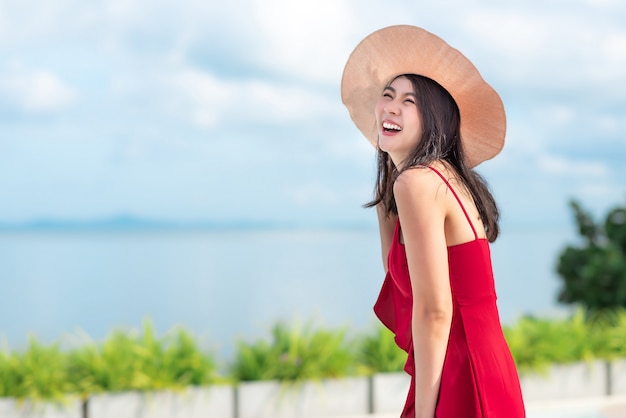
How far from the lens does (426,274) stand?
166cm

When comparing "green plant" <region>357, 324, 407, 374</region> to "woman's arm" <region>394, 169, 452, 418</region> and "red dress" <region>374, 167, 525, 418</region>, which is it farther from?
"woman's arm" <region>394, 169, 452, 418</region>

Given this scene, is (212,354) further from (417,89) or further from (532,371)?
(417,89)

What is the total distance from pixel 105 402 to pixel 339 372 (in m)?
1.24

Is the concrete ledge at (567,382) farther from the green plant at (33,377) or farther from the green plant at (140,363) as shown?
the green plant at (33,377)

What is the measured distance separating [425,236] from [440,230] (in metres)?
0.04

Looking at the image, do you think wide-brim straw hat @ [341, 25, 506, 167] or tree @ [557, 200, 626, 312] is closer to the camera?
wide-brim straw hat @ [341, 25, 506, 167]

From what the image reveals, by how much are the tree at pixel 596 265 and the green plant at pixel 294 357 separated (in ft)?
12.5

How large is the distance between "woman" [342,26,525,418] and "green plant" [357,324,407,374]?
2.33 m

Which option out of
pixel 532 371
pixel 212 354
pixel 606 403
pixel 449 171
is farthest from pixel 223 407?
pixel 449 171

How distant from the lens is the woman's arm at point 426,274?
65.6 inches

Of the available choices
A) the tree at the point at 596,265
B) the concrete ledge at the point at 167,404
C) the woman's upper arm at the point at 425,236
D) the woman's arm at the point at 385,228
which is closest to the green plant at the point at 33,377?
the concrete ledge at the point at 167,404

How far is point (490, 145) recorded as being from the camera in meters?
2.08

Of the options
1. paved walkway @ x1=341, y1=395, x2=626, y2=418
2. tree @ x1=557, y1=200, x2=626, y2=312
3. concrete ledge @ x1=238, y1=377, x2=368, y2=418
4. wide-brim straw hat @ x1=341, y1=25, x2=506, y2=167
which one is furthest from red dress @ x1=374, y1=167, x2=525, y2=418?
tree @ x1=557, y1=200, x2=626, y2=312

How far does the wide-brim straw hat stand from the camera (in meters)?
1.88
